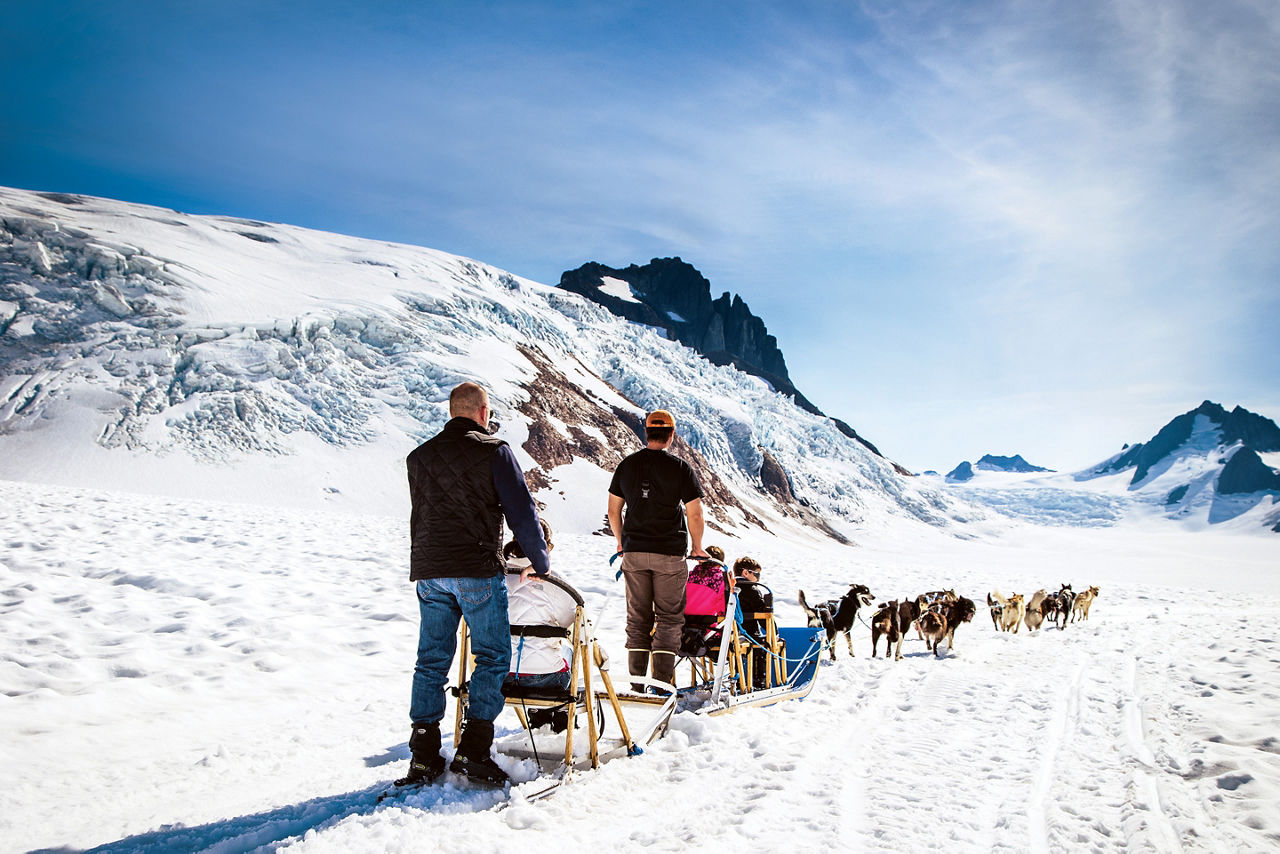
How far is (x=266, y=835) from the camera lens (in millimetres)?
3309

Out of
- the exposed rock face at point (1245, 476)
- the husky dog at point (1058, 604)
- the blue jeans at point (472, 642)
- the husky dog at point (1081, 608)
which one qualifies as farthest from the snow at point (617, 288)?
the exposed rock face at point (1245, 476)

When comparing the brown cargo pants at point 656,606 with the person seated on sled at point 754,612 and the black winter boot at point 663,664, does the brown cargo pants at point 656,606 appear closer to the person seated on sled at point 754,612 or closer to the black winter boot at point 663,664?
the black winter boot at point 663,664

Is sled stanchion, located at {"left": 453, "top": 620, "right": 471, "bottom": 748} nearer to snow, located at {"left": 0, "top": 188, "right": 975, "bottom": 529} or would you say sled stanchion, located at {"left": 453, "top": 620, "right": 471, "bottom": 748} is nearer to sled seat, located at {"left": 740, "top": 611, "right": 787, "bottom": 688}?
sled seat, located at {"left": 740, "top": 611, "right": 787, "bottom": 688}

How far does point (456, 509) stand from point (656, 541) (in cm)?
203

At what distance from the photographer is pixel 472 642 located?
3812 millimetres

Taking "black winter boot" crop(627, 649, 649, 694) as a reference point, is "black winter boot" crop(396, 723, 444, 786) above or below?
below

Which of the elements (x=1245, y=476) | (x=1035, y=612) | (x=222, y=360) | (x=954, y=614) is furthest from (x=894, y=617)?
(x=1245, y=476)

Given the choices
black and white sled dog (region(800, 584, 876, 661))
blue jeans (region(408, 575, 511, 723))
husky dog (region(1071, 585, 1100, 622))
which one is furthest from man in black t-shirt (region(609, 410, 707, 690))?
husky dog (region(1071, 585, 1100, 622))

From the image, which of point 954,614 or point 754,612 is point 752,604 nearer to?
point 754,612

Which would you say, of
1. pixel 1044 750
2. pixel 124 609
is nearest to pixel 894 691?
pixel 1044 750

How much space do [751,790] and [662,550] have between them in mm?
1892

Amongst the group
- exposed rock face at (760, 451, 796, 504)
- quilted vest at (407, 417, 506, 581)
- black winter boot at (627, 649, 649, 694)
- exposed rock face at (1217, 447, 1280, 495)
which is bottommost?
black winter boot at (627, 649, 649, 694)

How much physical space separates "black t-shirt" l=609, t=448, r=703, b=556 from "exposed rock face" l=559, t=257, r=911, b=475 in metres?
134

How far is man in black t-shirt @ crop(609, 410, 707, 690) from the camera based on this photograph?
542 cm
